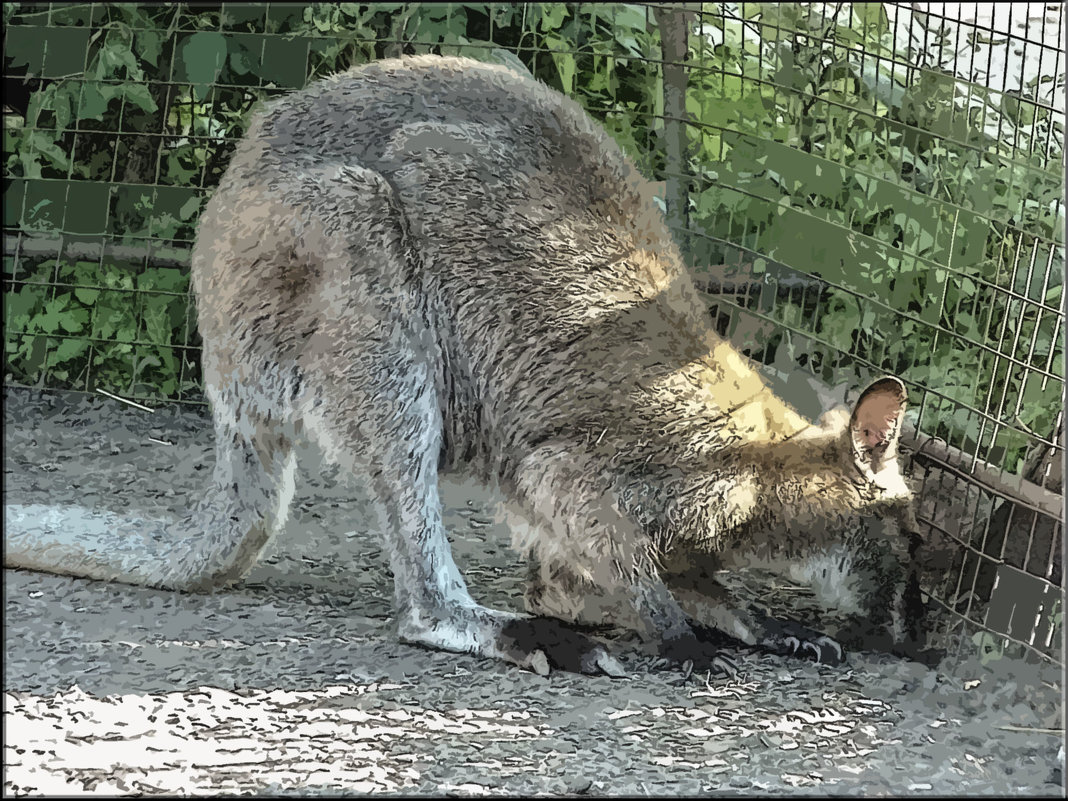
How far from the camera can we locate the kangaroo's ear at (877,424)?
303cm

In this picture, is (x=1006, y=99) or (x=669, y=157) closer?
(x=1006, y=99)

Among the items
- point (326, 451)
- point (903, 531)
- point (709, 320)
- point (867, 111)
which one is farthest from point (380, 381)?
point (867, 111)

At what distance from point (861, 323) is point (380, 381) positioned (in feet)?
Result: 5.56

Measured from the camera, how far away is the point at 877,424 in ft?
10.2

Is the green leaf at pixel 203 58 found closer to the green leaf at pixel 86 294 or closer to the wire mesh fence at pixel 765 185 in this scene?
the wire mesh fence at pixel 765 185

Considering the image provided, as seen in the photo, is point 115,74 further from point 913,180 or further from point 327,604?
point 913,180

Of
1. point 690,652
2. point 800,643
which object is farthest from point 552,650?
point 800,643

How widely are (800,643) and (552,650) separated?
2.22 feet

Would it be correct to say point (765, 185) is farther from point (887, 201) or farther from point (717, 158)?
point (887, 201)

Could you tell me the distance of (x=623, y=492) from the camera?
326 centimetres

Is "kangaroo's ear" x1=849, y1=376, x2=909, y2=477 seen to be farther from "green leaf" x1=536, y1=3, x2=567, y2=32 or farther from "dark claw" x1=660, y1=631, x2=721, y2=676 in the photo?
"green leaf" x1=536, y1=3, x2=567, y2=32

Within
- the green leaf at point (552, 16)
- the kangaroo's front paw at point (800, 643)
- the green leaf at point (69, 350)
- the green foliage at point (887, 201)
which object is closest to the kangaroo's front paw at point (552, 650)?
the kangaroo's front paw at point (800, 643)

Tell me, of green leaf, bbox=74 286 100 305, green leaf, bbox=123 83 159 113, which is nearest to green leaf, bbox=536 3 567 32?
green leaf, bbox=123 83 159 113

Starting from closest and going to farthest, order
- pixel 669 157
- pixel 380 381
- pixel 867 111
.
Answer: pixel 380 381, pixel 867 111, pixel 669 157
